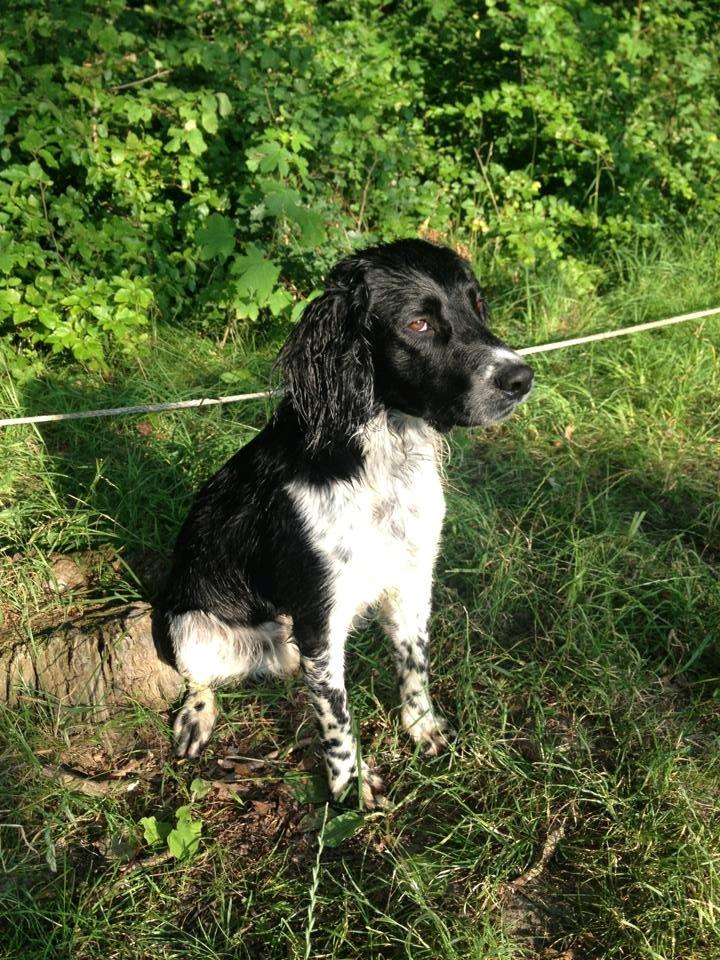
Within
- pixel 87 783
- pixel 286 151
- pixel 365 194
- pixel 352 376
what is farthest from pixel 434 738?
pixel 365 194

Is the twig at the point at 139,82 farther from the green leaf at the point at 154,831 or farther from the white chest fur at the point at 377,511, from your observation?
the green leaf at the point at 154,831

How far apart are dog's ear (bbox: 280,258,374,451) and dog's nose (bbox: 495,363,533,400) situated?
0.36 m

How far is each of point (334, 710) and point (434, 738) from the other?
396 mm

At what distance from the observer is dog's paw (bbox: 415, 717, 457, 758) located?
9.05 ft

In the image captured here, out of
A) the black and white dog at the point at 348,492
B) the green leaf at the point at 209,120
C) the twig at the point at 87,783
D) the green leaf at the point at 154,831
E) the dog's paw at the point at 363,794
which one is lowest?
the twig at the point at 87,783

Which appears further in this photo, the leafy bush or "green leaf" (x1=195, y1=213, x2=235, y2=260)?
the leafy bush

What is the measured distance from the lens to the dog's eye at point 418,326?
2.29 meters

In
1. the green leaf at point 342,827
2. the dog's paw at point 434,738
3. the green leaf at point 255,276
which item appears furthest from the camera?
the green leaf at point 255,276

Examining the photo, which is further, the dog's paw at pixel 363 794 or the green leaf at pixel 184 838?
the dog's paw at pixel 363 794

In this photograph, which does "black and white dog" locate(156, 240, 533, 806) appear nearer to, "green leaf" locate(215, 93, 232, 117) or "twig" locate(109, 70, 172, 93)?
"green leaf" locate(215, 93, 232, 117)

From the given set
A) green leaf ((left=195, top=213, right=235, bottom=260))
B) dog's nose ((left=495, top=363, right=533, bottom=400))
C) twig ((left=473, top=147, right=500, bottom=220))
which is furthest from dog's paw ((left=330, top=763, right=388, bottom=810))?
twig ((left=473, top=147, right=500, bottom=220))

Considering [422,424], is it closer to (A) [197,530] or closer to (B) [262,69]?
(A) [197,530]

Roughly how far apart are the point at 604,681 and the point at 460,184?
3596 millimetres

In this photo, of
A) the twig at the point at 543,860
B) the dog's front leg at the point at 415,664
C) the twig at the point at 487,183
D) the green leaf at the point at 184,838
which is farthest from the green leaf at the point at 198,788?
the twig at the point at 487,183
